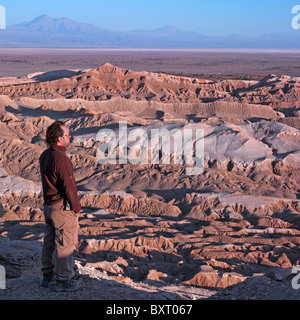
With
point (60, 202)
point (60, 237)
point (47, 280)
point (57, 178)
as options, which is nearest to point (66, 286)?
point (47, 280)

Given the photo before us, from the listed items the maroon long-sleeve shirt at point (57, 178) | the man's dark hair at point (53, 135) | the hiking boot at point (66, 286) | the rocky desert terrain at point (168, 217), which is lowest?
the rocky desert terrain at point (168, 217)

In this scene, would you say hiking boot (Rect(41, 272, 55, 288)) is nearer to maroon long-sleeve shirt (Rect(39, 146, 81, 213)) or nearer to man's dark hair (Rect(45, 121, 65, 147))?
maroon long-sleeve shirt (Rect(39, 146, 81, 213))

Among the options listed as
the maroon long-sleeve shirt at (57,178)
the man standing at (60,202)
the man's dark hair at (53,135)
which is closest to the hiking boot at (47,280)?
the man standing at (60,202)

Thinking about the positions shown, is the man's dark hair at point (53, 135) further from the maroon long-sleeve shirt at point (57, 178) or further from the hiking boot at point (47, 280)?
the hiking boot at point (47, 280)

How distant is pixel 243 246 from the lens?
880 centimetres

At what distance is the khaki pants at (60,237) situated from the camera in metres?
4.09

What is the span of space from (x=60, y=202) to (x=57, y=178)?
8.9 inches

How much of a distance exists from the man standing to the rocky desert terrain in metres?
0.23

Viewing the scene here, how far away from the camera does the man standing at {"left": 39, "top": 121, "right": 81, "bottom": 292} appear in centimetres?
403

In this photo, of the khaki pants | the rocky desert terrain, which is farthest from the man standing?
the rocky desert terrain

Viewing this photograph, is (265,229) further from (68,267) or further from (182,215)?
(68,267)

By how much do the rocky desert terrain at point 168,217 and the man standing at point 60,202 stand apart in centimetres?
23
